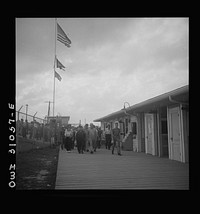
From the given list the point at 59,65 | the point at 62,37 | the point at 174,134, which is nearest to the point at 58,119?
the point at 59,65

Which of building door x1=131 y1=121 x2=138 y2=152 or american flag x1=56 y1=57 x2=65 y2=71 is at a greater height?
american flag x1=56 y1=57 x2=65 y2=71

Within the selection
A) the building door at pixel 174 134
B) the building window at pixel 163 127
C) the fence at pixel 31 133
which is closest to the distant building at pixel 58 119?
the fence at pixel 31 133

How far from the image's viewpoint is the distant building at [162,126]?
30.0 feet

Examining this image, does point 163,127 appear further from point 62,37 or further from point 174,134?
point 62,37

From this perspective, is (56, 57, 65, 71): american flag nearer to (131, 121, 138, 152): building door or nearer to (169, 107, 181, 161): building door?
(131, 121, 138, 152): building door

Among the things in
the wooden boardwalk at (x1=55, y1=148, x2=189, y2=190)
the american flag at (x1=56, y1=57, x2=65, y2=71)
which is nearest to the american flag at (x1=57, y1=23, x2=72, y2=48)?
the american flag at (x1=56, y1=57, x2=65, y2=71)

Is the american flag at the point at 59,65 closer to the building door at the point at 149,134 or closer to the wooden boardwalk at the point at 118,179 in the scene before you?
the building door at the point at 149,134

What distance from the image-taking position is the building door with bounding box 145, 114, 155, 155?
12.3 metres
